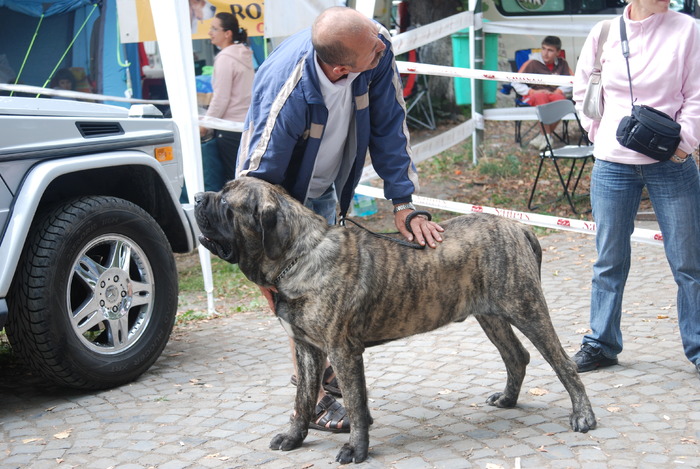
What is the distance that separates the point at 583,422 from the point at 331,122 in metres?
1.87

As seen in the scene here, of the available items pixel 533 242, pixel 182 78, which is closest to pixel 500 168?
pixel 182 78

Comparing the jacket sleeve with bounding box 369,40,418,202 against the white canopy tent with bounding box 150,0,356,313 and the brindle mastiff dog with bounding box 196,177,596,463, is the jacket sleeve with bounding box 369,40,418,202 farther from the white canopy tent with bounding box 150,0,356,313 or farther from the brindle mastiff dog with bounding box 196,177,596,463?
the white canopy tent with bounding box 150,0,356,313

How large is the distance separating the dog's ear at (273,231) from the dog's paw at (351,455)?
0.95 meters

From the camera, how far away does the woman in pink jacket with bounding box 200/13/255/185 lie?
29.1 ft

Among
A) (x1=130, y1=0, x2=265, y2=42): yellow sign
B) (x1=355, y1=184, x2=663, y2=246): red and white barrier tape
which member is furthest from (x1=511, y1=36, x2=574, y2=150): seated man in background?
(x1=355, y1=184, x2=663, y2=246): red and white barrier tape

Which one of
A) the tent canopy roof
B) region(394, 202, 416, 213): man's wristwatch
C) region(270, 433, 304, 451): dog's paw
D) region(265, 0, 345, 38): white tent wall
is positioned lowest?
region(270, 433, 304, 451): dog's paw

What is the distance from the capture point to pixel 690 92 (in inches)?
175

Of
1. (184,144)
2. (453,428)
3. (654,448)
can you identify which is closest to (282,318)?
(453,428)

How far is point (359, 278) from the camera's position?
3.72 metres

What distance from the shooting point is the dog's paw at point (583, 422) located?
4016mm

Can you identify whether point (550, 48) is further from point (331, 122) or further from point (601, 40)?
point (331, 122)

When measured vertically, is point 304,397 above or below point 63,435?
above

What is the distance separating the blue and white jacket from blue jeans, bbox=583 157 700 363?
128 centimetres

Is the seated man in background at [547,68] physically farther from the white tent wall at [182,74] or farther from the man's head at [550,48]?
the white tent wall at [182,74]
